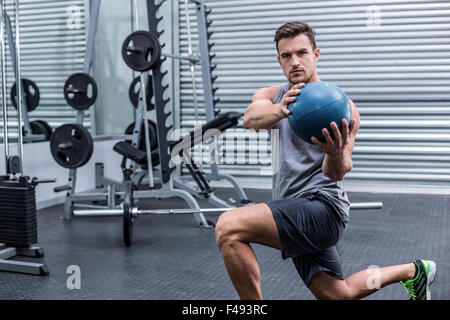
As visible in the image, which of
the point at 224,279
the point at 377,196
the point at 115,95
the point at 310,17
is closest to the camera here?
the point at 224,279

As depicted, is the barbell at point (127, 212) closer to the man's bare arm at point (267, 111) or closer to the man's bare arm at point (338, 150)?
the man's bare arm at point (267, 111)

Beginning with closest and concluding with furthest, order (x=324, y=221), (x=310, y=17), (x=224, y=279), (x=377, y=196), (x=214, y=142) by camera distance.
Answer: (x=324, y=221) < (x=224, y=279) < (x=214, y=142) < (x=377, y=196) < (x=310, y=17)

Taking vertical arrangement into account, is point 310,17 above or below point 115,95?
above

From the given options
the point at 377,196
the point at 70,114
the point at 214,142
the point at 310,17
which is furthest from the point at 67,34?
the point at 377,196

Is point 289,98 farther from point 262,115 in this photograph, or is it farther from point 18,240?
point 18,240

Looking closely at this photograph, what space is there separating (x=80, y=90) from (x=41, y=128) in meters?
0.79

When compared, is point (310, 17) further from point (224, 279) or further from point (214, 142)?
point (224, 279)

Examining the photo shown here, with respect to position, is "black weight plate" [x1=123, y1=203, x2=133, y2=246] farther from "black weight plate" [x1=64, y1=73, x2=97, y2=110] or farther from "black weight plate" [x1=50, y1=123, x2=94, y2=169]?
"black weight plate" [x1=64, y1=73, x2=97, y2=110]

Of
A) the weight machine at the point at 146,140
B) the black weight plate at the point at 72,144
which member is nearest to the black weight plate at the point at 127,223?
the weight machine at the point at 146,140

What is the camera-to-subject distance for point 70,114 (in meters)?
5.29

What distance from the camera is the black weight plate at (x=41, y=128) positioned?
15.9 feet

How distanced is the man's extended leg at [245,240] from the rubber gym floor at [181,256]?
717 mm

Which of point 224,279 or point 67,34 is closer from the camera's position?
point 224,279
